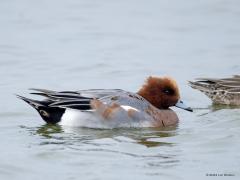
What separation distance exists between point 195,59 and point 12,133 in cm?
513

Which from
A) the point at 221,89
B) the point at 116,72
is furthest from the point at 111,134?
the point at 116,72

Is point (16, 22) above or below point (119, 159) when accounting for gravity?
above

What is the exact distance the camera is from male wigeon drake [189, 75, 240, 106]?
11.9 m

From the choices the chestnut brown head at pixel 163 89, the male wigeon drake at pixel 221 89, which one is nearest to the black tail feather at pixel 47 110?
the chestnut brown head at pixel 163 89

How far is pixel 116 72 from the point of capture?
13.8 meters

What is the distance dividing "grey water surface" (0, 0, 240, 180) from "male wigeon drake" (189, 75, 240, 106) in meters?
0.24

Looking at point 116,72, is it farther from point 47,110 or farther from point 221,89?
point 47,110

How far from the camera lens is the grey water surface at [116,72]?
28.1ft

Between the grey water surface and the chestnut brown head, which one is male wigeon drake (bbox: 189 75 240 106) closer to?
the grey water surface

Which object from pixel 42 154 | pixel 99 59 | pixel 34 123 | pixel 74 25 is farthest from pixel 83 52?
pixel 42 154

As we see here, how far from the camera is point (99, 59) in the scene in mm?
14633

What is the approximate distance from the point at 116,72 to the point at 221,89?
7.94ft

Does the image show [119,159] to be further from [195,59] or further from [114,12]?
[114,12]

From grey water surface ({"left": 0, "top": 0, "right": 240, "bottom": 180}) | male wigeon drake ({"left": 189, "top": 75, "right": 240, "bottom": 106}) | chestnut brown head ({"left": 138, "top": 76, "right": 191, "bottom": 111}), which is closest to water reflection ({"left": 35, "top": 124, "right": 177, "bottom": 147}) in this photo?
grey water surface ({"left": 0, "top": 0, "right": 240, "bottom": 180})
